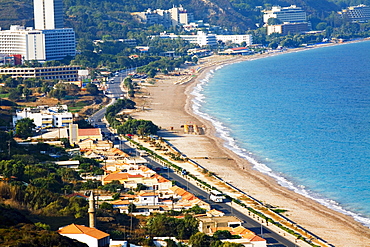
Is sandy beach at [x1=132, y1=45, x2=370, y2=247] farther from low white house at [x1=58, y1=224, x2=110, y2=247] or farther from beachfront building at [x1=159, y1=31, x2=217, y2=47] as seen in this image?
beachfront building at [x1=159, y1=31, x2=217, y2=47]

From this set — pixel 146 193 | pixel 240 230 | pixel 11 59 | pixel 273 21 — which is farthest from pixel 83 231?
pixel 273 21

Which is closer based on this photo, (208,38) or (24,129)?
(24,129)

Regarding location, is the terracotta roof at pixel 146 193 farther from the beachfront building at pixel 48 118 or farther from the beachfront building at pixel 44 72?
the beachfront building at pixel 44 72

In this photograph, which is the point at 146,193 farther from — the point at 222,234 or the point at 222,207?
the point at 222,234

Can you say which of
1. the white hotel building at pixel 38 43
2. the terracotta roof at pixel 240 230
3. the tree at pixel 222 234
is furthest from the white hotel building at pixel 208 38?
the tree at pixel 222 234

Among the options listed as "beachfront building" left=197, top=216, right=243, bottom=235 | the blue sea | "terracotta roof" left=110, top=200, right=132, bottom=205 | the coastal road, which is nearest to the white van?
the coastal road
